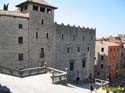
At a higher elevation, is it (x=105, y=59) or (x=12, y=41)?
(x=12, y=41)

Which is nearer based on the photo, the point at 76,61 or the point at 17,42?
the point at 17,42

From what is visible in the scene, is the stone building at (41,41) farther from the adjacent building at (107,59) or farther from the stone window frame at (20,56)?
the adjacent building at (107,59)

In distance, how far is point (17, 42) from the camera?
29.9 metres

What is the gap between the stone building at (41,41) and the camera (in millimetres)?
28812

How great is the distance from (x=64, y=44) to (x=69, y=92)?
17.7 metres

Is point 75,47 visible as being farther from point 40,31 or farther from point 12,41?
point 12,41

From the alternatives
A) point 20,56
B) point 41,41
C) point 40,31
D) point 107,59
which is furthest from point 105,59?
point 20,56

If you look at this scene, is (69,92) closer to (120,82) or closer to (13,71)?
(13,71)

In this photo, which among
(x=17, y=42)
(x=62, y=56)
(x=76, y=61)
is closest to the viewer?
(x=17, y=42)

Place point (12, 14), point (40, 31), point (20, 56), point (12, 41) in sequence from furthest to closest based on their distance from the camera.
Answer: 1. point (40, 31)
2. point (20, 56)
3. point (12, 41)
4. point (12, 14)

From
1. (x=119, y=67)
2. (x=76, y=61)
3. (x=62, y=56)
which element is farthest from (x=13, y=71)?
(x=119, y=67)

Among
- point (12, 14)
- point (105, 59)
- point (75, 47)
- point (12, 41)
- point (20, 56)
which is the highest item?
point (12, 14)

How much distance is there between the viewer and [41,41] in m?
A: 33.4

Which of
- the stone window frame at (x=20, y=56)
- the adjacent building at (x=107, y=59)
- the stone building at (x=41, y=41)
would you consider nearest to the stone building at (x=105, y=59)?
the adjacent building at (x=107, y=59)
